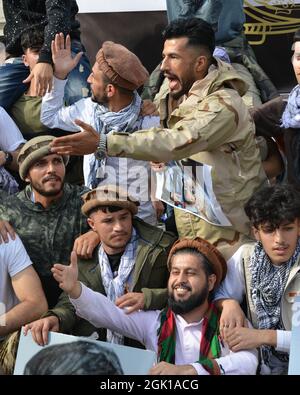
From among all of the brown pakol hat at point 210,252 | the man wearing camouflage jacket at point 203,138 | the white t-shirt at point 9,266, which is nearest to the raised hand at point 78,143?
the man wearing camouflage jacket at point 203,138

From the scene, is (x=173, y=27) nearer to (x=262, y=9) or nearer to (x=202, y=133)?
(x=202, y=133)

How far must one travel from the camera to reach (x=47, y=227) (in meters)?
6.58

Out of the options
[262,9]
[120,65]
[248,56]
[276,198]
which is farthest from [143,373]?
[262,9]

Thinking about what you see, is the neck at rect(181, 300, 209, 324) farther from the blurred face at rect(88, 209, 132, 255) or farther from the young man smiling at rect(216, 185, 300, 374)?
the blurred face at rect(88, 209, 132, 255)

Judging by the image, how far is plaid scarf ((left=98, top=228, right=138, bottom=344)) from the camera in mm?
6229

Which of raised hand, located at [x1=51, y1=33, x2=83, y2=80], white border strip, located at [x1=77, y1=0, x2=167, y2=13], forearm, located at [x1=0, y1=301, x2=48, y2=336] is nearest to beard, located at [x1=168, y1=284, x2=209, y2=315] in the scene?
forearm, located at [x1=0, y1=301, x2=48, y2=336]

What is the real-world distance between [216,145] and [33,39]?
1.98 metres

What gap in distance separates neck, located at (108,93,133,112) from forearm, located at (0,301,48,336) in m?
1.34

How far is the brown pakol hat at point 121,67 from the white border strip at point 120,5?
1.53 meters

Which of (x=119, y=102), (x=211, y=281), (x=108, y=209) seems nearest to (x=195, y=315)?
(x=211, y=281)

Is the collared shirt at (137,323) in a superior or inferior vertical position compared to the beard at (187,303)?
inferior

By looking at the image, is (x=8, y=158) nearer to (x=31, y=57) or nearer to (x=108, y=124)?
(x=108, y=124)

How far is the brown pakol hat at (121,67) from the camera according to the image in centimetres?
678

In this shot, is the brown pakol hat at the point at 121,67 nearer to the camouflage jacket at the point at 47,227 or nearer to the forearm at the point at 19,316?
the camouflage jacket at the point at 47,227
